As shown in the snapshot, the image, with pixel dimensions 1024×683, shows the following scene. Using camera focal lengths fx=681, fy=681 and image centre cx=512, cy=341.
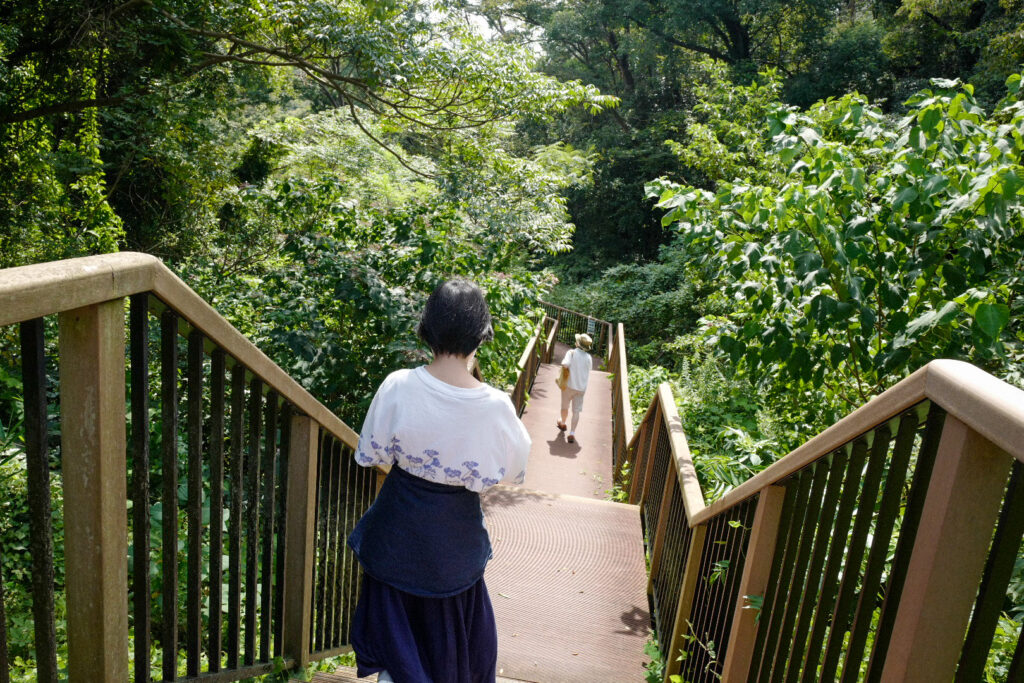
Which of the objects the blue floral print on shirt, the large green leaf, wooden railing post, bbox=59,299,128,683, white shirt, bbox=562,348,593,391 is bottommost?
white shirt, bbox=562,348,593,391

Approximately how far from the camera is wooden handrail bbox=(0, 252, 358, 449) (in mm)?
952

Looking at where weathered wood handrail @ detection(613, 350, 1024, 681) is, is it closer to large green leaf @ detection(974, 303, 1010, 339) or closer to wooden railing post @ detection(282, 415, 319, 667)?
large green leaf @ detection(974, 303, 1010, 339)

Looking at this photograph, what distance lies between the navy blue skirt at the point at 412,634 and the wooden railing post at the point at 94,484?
93 centimetres

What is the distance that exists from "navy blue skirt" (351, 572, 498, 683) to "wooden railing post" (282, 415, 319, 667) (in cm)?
29

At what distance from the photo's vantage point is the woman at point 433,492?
201 centimetres

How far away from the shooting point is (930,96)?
3.26m

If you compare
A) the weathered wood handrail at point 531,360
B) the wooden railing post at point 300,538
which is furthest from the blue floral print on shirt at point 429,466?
the weathered wood handrail at point 531,360

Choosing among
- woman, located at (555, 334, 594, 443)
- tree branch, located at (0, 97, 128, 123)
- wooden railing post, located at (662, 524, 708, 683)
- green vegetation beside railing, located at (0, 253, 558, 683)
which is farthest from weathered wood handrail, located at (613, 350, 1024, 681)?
tree branch, located at (0, 97, 128, 123)

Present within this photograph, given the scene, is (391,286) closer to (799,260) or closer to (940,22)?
(799,260)

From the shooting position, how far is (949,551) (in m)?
1.02

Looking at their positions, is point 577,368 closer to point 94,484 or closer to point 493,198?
point 493,198

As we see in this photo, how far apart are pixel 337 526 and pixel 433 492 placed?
86 cm

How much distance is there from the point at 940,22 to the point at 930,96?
18994 mm

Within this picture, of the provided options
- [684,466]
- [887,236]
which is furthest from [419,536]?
[887,236]
